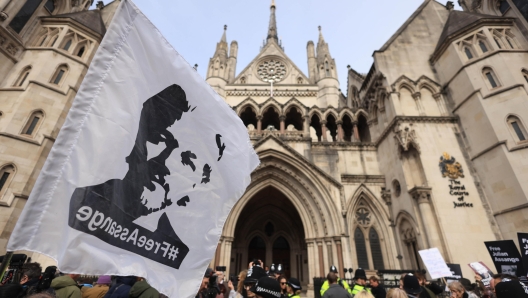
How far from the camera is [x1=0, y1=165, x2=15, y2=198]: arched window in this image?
9.34m

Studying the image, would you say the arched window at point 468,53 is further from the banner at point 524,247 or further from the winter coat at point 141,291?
the winter coat at point 141,291

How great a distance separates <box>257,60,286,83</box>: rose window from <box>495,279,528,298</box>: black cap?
26.8 metres

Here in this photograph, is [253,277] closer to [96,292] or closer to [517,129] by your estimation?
[96,292]

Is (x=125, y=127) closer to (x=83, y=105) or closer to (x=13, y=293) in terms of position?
(x=83, y=105)

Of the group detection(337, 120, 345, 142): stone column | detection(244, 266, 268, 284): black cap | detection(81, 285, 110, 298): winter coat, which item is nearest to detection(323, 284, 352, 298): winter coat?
detection(244, 266, 268, 284): black cap

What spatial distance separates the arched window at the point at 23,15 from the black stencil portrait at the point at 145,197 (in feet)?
48.1

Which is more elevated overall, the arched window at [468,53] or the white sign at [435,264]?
the arched window at [468,53]

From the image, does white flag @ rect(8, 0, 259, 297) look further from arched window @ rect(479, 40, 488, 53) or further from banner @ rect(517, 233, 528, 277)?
arched window @ rect(479, 40, 488, 53)

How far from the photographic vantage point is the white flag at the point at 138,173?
64.0 inches

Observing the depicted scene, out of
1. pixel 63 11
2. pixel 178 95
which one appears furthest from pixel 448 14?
pixel 63 11

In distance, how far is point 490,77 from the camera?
38.7ft

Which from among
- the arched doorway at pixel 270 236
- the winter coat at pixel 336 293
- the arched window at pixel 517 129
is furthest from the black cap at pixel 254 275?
the arched doorway at pixel 270 236

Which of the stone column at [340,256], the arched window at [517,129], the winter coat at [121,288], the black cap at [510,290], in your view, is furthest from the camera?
the stone column at [340,256]

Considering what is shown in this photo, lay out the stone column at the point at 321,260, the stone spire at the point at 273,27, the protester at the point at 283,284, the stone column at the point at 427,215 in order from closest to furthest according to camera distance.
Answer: the protester at the point at 283,284
the stone column at the point at 427,215
the stone column at the point at 321,260
the stone spire at the point at 273,27
